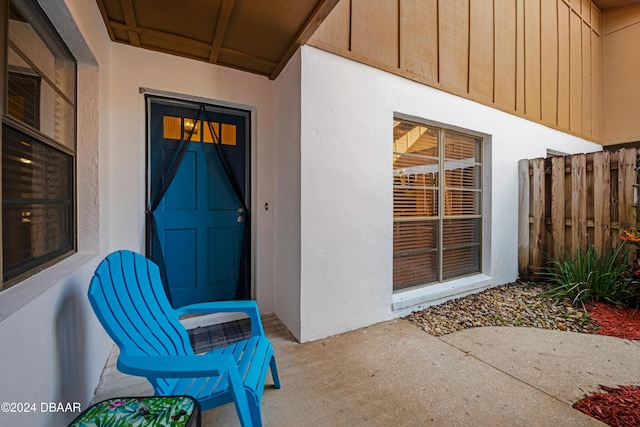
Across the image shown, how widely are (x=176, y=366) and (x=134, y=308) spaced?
1.93 ft

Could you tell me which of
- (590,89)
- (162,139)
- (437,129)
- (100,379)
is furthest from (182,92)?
(590,89)

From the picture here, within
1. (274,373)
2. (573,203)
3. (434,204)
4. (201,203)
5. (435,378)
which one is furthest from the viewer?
(573,203)

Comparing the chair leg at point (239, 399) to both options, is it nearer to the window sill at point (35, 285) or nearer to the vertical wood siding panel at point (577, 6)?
the window sill at point (35, 285)

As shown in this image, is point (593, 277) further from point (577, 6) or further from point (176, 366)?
point (577, 6)

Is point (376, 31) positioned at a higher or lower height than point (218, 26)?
higher

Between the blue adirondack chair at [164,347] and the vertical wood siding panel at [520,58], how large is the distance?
15.3 ft

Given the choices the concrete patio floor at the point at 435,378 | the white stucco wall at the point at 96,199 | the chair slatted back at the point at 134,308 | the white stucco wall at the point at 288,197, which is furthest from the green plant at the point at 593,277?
the chair slatted back at the point at 134,308

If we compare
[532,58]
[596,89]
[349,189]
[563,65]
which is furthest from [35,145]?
[596,89]

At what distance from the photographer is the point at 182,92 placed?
8.02 ft

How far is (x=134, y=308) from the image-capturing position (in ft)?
4.88

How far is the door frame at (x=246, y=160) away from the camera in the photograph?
2359 mm

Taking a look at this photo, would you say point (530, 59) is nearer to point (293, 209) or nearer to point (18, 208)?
A: point (293, 209)

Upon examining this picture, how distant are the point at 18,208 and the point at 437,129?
3.56m

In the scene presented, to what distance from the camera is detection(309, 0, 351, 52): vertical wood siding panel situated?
94.2 inches
